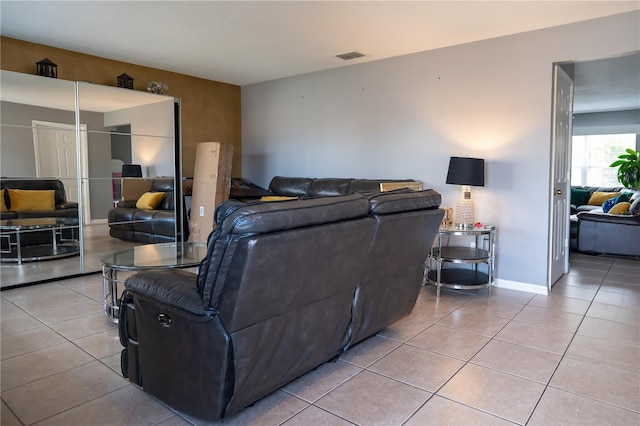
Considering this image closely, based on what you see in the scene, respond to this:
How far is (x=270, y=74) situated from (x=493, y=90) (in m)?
2.88

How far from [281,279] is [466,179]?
2663 mm

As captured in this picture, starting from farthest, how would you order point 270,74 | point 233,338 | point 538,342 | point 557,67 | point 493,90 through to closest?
1. point 270,74
2. point 493,90
3. point 557,67
4. point 538,342
5. point 233,338

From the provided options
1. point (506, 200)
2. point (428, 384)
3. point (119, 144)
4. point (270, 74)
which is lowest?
point (428, 384)

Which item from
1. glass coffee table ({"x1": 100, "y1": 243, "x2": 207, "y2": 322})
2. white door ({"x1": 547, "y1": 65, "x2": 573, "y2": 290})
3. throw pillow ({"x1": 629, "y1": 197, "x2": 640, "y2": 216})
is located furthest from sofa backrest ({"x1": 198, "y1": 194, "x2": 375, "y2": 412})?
throw pillow ({"x1": 629, "y1": 197, "x2": 640, "y2": 216})

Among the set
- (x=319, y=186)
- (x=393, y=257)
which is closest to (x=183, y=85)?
(x=319, y=186)

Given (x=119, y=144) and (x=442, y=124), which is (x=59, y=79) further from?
(x=442, y=124)

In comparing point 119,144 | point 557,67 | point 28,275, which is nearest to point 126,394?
point 28,275

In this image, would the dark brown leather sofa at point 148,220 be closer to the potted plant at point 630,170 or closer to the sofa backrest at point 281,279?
the sofa backrest at point 281,279

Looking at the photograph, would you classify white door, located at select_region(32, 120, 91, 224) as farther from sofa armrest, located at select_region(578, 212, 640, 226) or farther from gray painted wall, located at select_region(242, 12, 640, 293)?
sofa armrest, located at select_region(578, 212, 640, 226)

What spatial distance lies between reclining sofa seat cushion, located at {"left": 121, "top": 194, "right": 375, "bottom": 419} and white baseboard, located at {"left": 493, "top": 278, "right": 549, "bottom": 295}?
2579 millimetres

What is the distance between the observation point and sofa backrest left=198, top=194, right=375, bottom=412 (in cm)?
161

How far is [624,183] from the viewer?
26.7 ft

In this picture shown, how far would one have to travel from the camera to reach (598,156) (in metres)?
8.88

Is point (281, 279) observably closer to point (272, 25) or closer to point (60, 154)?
point (272, 25)
